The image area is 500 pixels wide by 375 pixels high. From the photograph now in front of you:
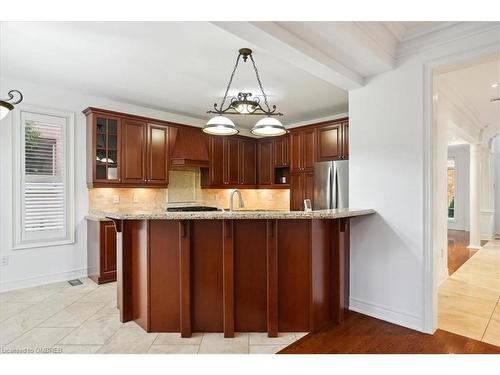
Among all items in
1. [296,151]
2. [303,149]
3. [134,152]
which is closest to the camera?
[134,152]

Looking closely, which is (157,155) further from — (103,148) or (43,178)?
(43,178)

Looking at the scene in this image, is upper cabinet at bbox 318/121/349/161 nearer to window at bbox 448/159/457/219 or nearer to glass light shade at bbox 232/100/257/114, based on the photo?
glass light shade at bbox 232/100/257/114

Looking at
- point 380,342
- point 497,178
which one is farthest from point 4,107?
point 497,178

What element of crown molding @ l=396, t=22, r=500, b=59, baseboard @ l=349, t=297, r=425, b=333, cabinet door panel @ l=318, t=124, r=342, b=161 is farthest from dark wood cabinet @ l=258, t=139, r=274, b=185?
crown molding @ l=396, t=22, r=500, b=59

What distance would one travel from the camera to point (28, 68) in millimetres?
3438

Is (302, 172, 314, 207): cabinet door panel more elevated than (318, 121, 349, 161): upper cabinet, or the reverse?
(318, 121, 349, 161): upper cabinet

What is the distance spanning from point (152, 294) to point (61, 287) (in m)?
2.02

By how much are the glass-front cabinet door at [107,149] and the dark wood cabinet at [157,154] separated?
1.55ft

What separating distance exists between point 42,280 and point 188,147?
2.82 m

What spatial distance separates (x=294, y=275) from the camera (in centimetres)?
255

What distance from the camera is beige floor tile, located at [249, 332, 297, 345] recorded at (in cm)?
239

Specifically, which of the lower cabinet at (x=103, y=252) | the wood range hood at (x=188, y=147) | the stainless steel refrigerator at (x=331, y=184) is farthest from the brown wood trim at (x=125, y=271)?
the stainless steel refrigerator at (x=331, y=184)

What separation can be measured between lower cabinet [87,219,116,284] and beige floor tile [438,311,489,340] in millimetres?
3863
